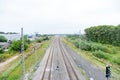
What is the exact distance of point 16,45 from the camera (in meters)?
77.6

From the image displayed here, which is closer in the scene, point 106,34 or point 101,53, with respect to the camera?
point 101,53

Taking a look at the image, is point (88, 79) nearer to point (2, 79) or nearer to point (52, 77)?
point (52, 77)

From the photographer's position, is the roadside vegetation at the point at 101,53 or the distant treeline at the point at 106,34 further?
the distant treeline at the point at 106,34

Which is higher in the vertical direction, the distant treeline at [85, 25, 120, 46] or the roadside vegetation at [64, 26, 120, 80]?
the distant treeline at [85, 25, 120, 46]

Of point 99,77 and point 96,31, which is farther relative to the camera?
point 96,31

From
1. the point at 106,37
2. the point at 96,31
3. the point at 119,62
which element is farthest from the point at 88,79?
the point at 96,31

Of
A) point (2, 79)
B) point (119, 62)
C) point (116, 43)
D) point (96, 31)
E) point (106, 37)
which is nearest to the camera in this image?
point (2, 79)

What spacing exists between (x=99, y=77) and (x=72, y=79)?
3.32 meters

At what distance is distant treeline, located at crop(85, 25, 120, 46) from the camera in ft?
317

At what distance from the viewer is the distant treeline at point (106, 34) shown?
96762 millimetres

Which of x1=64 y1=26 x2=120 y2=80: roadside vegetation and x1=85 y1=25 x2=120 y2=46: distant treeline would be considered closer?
x1=64 y1=26 x2=120 y2=80: roadside vegetation

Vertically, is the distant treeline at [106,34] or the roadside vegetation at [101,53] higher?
the distant treeline at [106,34]

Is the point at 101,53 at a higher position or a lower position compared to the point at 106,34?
lower

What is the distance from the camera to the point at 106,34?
110 metres
